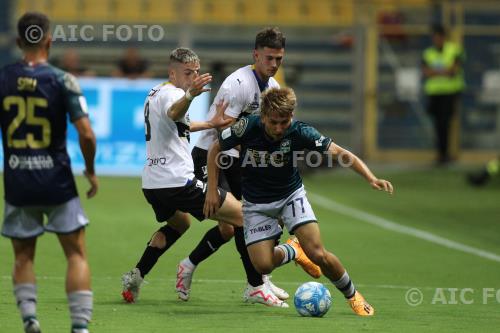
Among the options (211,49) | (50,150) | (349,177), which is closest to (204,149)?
(50,150)

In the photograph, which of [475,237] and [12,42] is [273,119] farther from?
[12,42]

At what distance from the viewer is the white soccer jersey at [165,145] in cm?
1005

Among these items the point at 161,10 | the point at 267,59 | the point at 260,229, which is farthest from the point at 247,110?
the point at 161,10

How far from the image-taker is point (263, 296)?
33.5 ft

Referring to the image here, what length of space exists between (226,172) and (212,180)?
1.19 metres

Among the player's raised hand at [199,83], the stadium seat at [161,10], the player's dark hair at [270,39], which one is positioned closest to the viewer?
the player's raised hand at [199,83]

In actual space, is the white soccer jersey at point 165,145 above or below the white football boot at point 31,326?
above

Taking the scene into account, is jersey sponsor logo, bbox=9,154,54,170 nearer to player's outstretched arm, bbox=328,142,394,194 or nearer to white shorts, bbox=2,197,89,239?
white shorts, bbox=2,197,89,239

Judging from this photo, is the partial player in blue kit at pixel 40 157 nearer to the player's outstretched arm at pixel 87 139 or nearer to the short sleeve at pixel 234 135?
the player's outstretched arm at pixel 87 139

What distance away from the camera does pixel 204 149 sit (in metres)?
10.9

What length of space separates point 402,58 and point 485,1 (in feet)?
6.75

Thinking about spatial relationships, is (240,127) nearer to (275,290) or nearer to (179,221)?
(179,221)

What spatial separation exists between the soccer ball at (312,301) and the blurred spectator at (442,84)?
15.6 m

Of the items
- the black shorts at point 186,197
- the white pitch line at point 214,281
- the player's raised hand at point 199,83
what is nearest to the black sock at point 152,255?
the black shorts at point 186,197
